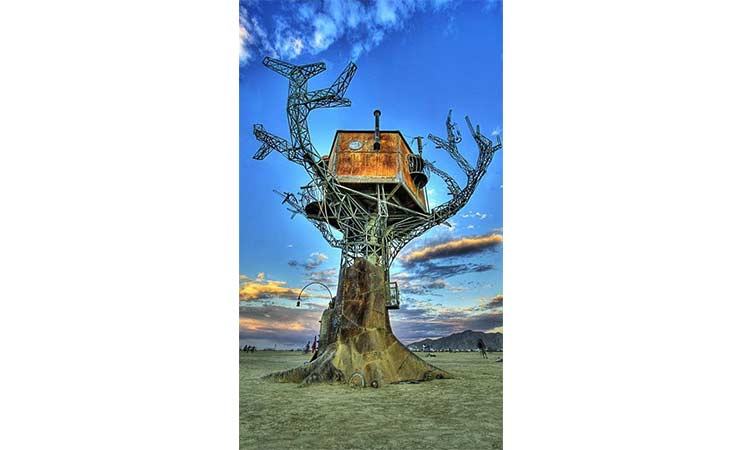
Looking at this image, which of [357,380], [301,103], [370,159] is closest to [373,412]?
[357,380]

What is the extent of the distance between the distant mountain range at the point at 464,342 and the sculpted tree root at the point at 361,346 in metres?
0.44

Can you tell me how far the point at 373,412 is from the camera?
8156mm

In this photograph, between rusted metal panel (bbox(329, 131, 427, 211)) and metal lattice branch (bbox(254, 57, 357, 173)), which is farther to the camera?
rusted metal panel (bbox(329, 131, 427, 211))

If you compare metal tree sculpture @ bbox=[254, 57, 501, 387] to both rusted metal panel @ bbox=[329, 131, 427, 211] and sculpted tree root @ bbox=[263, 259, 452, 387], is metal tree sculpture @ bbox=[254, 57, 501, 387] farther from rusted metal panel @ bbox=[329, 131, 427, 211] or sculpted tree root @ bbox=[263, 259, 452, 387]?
rusted metal panel @ bbox=[329, 131, 427, 211]

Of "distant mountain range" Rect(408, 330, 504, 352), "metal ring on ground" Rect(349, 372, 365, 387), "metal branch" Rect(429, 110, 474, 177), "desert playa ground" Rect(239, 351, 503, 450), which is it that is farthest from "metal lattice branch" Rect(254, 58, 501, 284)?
"desert playa ground" Rect(239, 351, 503, 450)

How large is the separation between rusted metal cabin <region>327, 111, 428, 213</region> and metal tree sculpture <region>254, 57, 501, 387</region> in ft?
0.57

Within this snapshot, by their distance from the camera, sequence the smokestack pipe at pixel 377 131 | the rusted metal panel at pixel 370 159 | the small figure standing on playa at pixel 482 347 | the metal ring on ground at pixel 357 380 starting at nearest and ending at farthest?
the small figure standing on playa at pixel 482 347 < the metal ring on ground at pixel 357 380 < the smokestack pipe at pixel 377 131 < the rusted metal panel at pixel 370 159

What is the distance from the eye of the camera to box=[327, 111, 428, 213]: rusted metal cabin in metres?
11.1

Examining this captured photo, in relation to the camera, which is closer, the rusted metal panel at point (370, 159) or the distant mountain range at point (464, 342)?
the distant mountain range at point (464, 342)

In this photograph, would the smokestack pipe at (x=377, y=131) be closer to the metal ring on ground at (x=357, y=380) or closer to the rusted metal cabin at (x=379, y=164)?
the rusted metal cabin at (x=379, y=164)

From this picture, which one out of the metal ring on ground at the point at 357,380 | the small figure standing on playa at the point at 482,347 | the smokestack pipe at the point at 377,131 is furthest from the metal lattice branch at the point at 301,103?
the small figure standing on playa at the point at 482,347

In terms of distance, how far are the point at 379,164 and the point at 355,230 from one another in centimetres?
189

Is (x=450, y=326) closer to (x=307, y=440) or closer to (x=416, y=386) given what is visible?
(x=416, y=386)

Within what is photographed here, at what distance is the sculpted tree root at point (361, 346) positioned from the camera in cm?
1001
